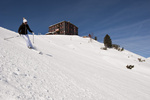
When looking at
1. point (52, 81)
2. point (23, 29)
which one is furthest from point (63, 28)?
point (52, 81)

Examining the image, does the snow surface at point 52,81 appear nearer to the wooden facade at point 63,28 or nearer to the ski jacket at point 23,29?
the ski jacket at point 23,29

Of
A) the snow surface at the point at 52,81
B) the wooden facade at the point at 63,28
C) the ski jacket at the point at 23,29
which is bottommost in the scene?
the snow surface at the point at 52,81

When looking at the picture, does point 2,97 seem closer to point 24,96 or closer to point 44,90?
point 24,96

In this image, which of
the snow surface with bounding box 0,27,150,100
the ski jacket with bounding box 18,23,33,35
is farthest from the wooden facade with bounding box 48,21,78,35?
the snow surface with bounding box 0,27,150,100

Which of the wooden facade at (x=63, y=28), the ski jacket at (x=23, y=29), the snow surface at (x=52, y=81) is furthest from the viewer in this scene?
the wooden facade at (x=63, y=28)

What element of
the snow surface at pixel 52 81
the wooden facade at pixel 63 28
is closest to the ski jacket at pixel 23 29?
the snow surface at pixel 52 81

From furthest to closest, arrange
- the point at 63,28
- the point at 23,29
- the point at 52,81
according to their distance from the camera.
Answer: the point at 63,28, the point at 23,29, the point at 52,81

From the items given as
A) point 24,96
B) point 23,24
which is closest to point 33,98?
point 24,96

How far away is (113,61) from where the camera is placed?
1256 cm

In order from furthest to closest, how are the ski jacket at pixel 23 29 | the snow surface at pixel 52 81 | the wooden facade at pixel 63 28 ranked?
the wooden facade at pixel 63 28, the ski jacket at pixel 23 29, the snow surface at pixel 52 81

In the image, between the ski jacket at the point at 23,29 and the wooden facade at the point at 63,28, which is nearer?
the ski jacket at the point at 23,29

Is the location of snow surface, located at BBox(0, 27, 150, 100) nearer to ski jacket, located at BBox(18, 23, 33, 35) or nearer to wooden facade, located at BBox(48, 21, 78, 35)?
ski jacket, located at BBox(18, 23, 33, 35)

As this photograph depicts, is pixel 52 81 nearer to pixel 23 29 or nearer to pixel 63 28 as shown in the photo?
pixel 23 29

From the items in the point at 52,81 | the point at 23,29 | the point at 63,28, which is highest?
the point at 63,28
